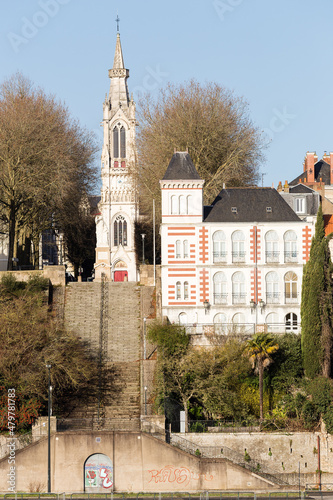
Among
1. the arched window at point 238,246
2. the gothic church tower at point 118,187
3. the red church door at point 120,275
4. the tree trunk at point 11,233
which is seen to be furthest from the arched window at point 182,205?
the red church door at point 120,275

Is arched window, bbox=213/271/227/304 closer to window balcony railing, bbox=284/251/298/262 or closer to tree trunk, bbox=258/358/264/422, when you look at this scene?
window balcony railing, bbox=284/251/298/262

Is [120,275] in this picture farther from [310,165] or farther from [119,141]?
[310,165]

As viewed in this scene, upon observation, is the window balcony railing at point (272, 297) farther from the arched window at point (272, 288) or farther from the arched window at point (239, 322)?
the arched window at point (239, 322)

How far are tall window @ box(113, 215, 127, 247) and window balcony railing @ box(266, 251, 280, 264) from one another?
4908cm

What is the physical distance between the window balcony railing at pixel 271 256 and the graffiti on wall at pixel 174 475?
747 inches

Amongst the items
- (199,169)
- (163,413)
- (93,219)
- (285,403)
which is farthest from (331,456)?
(93,219)

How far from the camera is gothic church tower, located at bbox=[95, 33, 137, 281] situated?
116625mm

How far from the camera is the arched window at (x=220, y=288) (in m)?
69.9

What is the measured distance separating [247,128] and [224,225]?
71.8 feet

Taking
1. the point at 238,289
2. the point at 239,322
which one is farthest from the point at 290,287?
the point at 239,322

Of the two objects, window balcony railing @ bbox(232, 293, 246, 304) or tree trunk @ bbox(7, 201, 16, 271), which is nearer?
window balcony railing @ bbox(232, 293, 246, 304)

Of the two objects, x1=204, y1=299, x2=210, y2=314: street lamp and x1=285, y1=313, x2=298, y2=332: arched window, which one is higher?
x1=204, y1=299, x2=210, y2=314: street lamp

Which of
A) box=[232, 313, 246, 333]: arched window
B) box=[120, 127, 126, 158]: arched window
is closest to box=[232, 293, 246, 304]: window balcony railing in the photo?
box=[232, 313, 246, 333]: arched window

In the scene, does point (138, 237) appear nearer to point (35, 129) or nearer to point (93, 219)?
point (93, 219)
